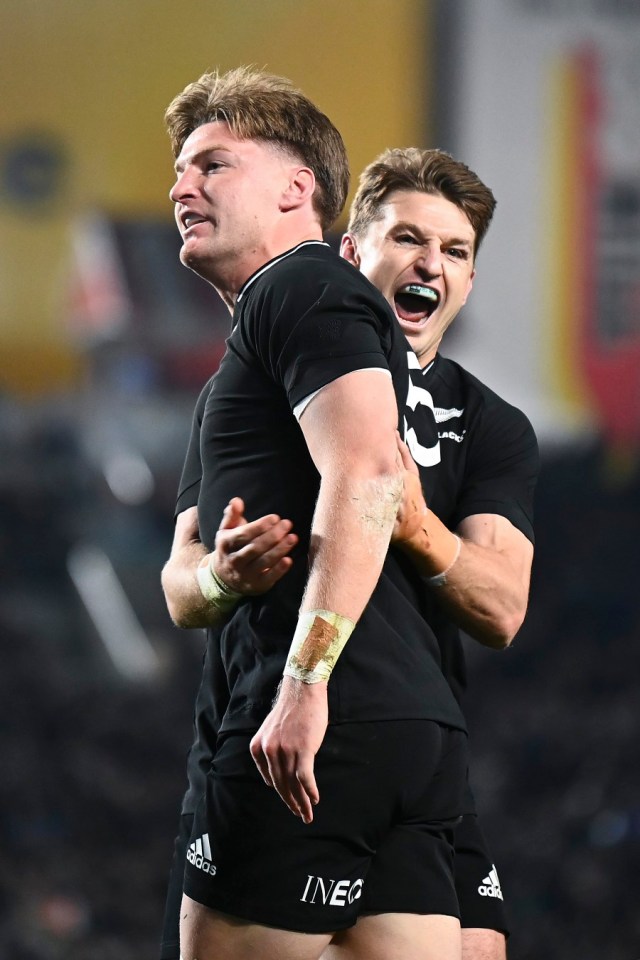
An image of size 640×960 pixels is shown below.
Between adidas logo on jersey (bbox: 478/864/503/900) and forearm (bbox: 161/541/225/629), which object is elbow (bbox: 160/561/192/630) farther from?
adidas logo on jersey (bbox: 478/864/503/900)

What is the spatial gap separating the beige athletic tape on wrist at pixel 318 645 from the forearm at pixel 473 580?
35cm

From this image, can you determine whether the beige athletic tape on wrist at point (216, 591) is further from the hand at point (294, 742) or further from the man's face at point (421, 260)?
the man's face at point (421, 260)

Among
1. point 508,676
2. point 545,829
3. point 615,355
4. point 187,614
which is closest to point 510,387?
point 615,355

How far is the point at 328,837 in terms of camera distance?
1.83 m

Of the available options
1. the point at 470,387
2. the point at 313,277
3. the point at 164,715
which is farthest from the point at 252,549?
the point at 164,715

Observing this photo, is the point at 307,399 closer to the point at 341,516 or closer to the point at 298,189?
the point at 341,516

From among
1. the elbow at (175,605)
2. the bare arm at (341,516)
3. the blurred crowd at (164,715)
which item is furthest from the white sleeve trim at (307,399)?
the blurred crowd at (164,715)

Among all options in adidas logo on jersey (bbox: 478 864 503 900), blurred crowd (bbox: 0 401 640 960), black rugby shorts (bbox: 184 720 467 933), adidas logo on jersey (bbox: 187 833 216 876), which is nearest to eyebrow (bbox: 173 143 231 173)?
black rugby shorts (bbox: 184 720 467 933)

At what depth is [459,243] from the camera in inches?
104

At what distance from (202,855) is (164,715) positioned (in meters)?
6.70

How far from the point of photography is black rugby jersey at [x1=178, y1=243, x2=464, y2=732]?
1826mm

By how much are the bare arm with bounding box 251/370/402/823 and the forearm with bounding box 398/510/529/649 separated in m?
0.30

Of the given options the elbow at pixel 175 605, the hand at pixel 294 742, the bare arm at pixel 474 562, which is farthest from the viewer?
the elbow at pixel 175 605

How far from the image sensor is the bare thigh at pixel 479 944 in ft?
7.92
